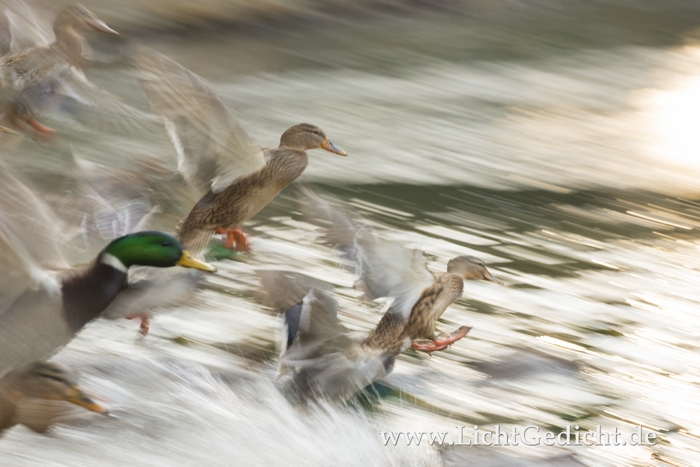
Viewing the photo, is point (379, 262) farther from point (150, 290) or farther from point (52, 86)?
point (52, 86)

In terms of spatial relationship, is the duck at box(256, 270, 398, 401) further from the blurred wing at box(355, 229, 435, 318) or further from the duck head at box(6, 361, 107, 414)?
the duck head at box(6, 361, 107, 414)

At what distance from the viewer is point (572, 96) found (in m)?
7.93

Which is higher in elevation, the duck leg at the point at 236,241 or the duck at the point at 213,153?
the duck at the point at 213,153

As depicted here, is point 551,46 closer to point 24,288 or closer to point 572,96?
point 572,96

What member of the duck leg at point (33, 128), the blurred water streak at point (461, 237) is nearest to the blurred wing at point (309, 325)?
the blurred water streak at point (461, 237)

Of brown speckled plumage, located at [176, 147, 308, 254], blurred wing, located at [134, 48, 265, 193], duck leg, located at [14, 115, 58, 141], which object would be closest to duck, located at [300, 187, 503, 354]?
blurred wing, located at [134, 48, 265, 193]

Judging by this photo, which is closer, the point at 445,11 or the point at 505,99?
the point at 505,99

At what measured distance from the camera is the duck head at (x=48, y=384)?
277 centimetres

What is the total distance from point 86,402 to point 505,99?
5269mm

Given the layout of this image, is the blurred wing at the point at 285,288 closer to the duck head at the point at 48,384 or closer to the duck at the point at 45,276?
the duck at the point at 45,276

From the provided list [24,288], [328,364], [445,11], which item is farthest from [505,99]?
[24,288]

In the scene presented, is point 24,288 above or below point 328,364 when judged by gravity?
above

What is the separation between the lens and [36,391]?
2770 millimetres

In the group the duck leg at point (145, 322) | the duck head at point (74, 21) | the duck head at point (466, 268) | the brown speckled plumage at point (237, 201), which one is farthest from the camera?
the duck head at point (74, 21)
